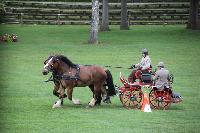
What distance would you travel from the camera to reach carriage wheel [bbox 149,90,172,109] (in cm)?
2138

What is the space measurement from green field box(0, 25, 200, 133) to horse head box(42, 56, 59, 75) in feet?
3.77

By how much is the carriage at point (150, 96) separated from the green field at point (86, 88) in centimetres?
33

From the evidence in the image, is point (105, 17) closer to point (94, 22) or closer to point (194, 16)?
point (194, 16)

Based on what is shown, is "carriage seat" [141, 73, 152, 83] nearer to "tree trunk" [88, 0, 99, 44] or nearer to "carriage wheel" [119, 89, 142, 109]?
"carriage wheel" [119, 89, 142, 109]

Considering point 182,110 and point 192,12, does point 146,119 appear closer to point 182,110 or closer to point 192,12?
point 182,110

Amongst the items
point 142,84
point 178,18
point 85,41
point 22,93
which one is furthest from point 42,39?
point 142,84

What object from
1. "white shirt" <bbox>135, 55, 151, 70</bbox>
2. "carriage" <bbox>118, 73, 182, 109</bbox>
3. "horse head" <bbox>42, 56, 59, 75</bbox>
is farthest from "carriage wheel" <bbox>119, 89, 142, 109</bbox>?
"horse head" <bbox>42, 56, 59, 75</bbox>

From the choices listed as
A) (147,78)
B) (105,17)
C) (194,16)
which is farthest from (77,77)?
(194,16)

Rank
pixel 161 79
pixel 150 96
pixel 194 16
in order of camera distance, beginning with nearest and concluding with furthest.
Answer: pixel 161 79
pixel 150 96
pixel 194 16

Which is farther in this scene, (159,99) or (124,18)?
(124,18)

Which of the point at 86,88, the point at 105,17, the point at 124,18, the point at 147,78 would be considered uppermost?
the point at 105,17

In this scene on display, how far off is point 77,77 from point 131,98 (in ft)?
5.67

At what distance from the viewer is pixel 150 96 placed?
2159 centimetres

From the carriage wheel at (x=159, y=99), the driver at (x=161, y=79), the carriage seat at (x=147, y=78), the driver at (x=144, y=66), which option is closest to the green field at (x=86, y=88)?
the carriage wheel at (x=159, y=99)
